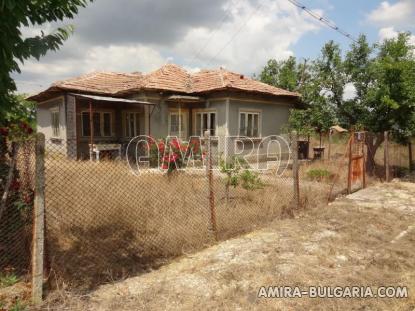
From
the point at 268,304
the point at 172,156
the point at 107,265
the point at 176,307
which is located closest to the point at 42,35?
the point at 107,265

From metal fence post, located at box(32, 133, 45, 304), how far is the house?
997cm

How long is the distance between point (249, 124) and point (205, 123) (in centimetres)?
198

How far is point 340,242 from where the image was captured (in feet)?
16.3

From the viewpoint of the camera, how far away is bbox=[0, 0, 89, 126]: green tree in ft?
9.45

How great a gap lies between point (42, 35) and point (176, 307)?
316cm

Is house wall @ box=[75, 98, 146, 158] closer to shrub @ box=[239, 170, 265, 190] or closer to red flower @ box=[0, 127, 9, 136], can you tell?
shrub @ box=[239, 170, 265, 190]

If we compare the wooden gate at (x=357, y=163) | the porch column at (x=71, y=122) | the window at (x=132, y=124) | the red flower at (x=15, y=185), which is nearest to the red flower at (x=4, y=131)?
the red flower at (x=15, y=185)

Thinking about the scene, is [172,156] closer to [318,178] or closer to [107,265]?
[318,178]

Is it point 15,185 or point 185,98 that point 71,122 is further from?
point 15,185

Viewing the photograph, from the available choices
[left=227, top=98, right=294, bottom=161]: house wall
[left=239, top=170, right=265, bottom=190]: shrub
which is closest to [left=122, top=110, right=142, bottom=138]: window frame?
[left=227, top=98, right=294, bottom=161]: house wall

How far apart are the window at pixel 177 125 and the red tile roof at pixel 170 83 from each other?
4.00 feet

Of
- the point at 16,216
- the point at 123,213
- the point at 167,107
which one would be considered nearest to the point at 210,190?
the point at 123,213

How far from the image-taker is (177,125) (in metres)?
14.6

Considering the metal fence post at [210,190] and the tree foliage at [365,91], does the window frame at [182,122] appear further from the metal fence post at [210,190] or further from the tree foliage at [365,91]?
the metal fence post at [210,190]
